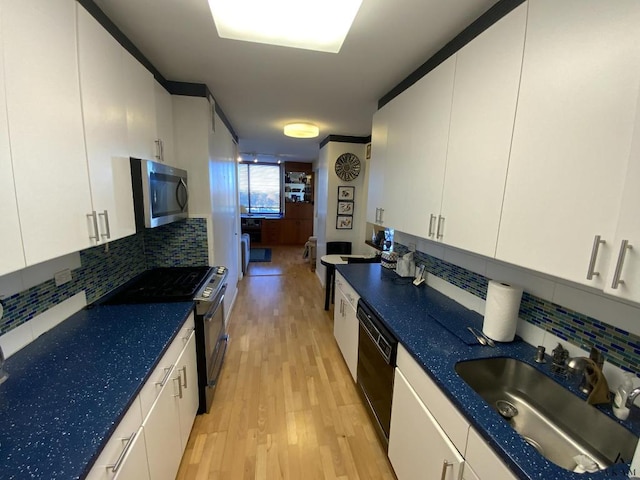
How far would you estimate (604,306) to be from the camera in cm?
106

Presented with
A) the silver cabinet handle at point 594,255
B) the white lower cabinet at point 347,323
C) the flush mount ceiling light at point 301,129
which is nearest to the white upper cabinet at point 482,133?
the silver cabinet handle at point 594,255

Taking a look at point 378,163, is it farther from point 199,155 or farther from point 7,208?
point 7,208

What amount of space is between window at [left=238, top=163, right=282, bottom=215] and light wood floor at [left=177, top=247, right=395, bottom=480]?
542 centimetres

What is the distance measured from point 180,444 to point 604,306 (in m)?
2.12

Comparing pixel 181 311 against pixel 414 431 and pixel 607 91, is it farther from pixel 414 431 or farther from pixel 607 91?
pixel 607 91

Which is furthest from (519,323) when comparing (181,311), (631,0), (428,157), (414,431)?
(181,311)

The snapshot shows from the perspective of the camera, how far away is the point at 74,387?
1.00 meters

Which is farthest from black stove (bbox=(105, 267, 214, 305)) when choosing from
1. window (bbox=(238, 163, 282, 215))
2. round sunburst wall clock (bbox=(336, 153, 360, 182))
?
window (bbox=(238, 163, 282, 215))

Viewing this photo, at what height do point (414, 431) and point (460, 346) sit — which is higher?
point (460, 346)

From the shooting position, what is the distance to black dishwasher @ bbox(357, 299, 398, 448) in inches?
60.6

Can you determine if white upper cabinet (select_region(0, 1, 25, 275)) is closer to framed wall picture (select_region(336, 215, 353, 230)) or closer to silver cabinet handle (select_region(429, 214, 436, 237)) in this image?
silver cabinet handle (select_region(429, 214, 436, 237))

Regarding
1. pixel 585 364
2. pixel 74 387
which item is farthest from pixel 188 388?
pixel 585 364

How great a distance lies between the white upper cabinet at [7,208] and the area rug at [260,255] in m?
5.63

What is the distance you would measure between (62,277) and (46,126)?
863mm
